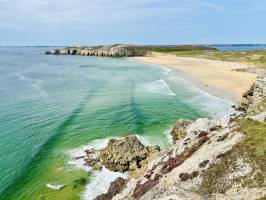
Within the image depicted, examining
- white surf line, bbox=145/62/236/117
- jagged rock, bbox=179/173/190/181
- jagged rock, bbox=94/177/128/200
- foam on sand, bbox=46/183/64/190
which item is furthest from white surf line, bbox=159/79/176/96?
jagged rock, bbox=179/173/190/181

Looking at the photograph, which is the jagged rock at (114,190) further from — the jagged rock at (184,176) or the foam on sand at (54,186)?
the jagged rock at (184,176)

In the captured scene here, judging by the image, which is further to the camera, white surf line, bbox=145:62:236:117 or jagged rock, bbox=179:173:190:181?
white surf line, bbox=145:62:236:117

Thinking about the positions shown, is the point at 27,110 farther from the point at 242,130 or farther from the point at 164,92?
the point at 242,130

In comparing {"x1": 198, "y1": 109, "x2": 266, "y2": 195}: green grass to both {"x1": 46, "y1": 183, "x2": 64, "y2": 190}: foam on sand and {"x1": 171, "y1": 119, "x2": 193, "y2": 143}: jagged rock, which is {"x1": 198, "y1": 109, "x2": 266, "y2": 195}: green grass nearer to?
{"x1": 46, "y1": 183, "x2": 64, "y2": 190}: foam on sand

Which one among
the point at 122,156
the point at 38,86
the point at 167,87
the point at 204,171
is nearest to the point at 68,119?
the point at 122,156

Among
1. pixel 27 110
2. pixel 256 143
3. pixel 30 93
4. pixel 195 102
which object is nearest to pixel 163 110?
pixel 195 102
